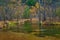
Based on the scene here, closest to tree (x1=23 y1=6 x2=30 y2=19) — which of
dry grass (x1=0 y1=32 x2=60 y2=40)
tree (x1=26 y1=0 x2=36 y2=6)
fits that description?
tree (x1=26 y1=0 x2=36 y2=6)

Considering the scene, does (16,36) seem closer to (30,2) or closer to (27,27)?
(27,27)

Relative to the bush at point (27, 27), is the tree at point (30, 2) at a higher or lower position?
higher

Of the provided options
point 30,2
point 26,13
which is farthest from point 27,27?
point 30,2

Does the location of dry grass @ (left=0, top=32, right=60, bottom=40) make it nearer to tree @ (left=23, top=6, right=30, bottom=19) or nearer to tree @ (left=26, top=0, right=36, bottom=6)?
tree @ (left=23, top=6, right=30, bottom=19)

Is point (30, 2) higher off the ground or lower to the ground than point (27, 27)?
higher

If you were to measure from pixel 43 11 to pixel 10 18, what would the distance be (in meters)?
0.49

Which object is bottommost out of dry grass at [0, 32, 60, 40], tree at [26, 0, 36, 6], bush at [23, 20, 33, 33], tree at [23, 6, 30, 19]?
dry grass at [0, 32, 60, 40]

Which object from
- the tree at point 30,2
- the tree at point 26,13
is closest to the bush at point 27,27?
the tree at point 26,13

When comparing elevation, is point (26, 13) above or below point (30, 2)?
below

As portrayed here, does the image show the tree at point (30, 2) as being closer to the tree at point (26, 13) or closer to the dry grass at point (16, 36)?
the tree at point (26, 13)

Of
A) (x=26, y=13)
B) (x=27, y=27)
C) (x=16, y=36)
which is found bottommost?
(x=16, y=36)

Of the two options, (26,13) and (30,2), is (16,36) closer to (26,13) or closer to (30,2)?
(26,13)

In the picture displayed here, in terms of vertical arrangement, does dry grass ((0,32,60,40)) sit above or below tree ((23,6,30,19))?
below

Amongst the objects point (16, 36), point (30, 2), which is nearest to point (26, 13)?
point (30, 2)
